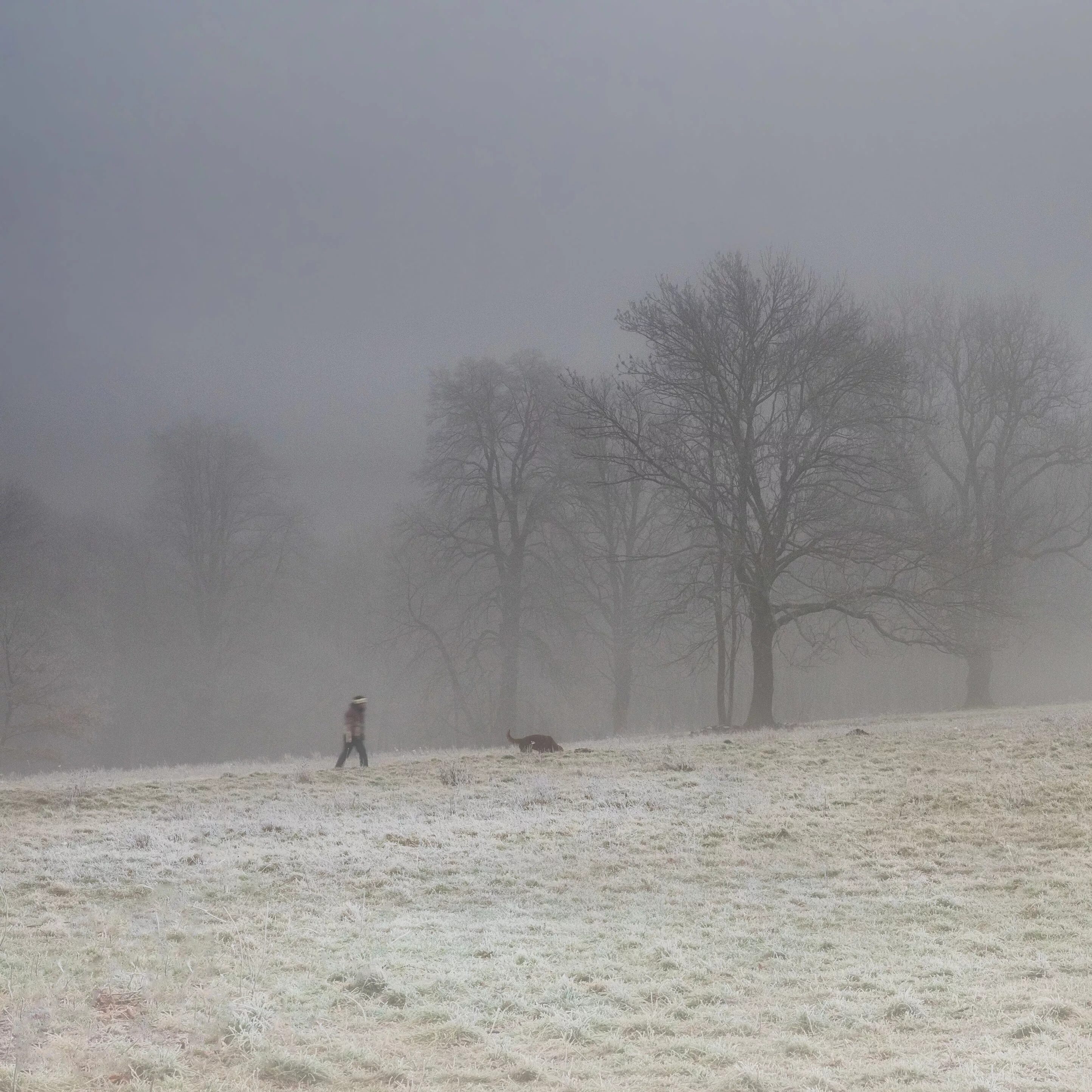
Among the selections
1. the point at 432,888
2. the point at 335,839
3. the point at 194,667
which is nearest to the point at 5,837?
the point at 335,839

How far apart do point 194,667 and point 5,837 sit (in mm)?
35261

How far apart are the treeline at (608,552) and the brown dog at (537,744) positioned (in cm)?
670

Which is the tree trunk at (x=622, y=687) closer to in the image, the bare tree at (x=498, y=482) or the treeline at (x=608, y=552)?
the treeline at (x=608, y=552)

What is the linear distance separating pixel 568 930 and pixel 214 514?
40002 mm

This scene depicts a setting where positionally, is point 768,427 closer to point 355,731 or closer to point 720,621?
point 720,621

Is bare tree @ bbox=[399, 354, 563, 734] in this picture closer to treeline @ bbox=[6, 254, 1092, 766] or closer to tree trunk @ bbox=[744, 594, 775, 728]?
treeline @ bbox=[6, 254, 1092, 766]

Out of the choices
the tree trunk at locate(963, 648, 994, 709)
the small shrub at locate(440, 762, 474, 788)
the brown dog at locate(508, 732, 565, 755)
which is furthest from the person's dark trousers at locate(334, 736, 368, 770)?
the tree trunk at locate(963, 648, 994, 709)

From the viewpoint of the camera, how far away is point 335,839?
13492mm

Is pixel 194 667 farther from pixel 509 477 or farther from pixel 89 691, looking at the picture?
pixel 509 477

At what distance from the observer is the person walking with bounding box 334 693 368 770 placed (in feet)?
67.7

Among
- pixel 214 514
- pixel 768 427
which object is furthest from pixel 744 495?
pixel 214 514

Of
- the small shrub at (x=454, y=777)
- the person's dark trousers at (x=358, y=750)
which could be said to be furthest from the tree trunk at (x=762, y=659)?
the person's dark trousers at (x=358, y=750)

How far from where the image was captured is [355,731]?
2062 cm

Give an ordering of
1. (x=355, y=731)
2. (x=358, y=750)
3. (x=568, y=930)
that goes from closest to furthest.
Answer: (x=568, y=930) < (x=358, y=750) < (x=355, y=731)
